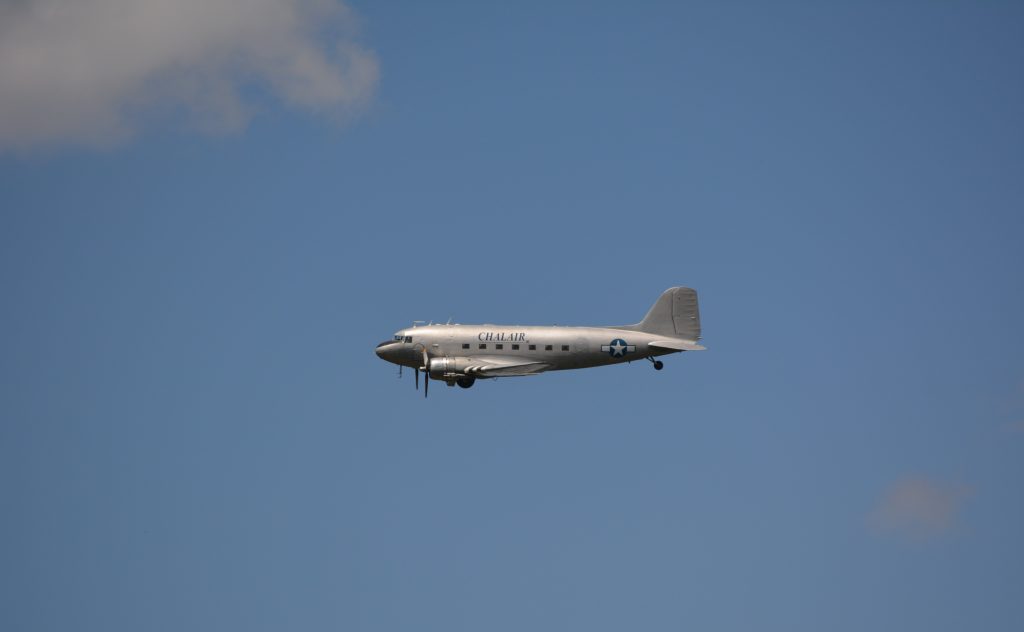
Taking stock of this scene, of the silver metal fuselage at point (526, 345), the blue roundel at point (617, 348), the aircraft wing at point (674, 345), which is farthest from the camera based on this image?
the aircraft wing at point (674, 345)

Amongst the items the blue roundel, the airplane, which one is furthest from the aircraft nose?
the blue roundel

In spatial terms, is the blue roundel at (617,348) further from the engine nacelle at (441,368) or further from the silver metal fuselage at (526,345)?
the engine nacelle at (441,368)

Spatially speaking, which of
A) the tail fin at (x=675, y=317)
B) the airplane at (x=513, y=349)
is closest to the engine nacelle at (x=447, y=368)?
the airplane at (x=513, y=349)

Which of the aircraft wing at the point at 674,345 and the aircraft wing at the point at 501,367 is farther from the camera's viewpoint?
the aircraft wing at the point at 674,345

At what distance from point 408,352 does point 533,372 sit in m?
8.61

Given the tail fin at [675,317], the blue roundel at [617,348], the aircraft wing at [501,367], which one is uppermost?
the tail fin at [675,317]

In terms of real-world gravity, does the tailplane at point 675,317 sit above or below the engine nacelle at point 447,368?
above

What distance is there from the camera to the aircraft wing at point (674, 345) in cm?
8556

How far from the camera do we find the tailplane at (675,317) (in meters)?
87.2

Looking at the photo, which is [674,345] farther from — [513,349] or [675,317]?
[513,349]

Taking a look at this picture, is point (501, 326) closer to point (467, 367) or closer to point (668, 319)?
point (467, 367)

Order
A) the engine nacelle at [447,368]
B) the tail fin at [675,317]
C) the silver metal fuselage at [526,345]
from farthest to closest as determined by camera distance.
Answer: the tail fin at [675,317]
the silver metal fuselage at [526,345]
the engine nacelle at [447,368]

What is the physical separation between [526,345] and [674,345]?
33.2ft

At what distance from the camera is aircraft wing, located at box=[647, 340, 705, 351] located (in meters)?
85.6
